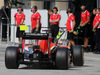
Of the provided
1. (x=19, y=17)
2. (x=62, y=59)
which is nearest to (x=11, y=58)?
(x=62, y=59)

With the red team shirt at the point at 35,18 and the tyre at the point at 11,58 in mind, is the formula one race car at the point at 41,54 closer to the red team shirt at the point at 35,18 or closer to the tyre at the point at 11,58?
the tyre at the point at 11,58

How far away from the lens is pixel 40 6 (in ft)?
112

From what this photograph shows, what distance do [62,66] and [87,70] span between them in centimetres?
70

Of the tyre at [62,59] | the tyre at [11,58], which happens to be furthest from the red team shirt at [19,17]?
the tyre at [62,59]

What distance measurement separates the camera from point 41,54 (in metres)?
12.3

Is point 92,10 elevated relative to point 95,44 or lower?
elevated

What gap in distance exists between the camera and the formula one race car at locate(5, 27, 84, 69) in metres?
12.1

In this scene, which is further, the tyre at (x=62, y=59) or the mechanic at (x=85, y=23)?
Answer: the mechanic at (x=85, y=23)

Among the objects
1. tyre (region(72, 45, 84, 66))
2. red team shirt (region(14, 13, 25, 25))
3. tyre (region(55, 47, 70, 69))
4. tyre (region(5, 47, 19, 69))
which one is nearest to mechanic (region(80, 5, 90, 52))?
red team shirt (region(14, 13, 25, 25))

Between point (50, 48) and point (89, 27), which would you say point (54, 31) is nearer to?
point (89, 27)

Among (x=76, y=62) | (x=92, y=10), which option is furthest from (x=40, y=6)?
(x=76, y=62)

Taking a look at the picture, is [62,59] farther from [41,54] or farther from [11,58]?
[11,58]

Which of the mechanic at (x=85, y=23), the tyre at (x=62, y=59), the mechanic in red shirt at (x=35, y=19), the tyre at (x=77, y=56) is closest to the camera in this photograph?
the tyre at (x=62, y=59)

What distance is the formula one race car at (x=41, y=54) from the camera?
39.5 ft
